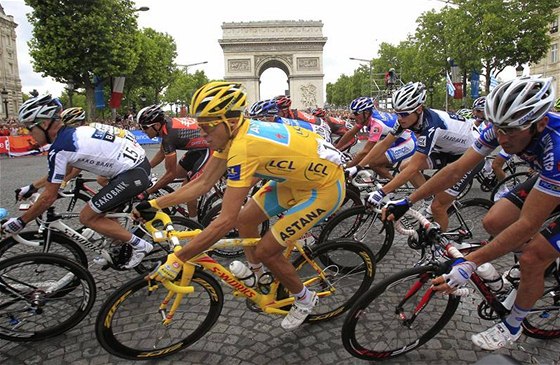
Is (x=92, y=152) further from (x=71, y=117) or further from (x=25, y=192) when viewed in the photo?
(x=71, y=117)

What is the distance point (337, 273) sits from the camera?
368 centimetres

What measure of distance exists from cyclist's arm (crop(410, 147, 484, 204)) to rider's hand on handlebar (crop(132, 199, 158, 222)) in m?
2.03

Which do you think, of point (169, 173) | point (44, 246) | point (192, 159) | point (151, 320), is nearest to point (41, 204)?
point (44, 246)

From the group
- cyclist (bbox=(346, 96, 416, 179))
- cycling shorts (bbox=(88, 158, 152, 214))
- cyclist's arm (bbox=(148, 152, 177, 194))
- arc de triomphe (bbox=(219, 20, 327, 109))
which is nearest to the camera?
cycling shorts (bbox=(88, 158, 152, 214))

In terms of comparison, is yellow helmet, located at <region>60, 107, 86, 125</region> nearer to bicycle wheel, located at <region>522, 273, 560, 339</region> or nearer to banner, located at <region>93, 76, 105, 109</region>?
bicycle wheel, located at <region>522, 273, 560, 339</region>

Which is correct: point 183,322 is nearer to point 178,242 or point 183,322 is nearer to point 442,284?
point 178,242

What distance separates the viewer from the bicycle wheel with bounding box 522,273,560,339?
10.1ft

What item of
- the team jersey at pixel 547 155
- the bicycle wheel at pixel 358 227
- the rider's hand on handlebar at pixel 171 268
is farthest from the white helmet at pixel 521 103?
the rider's hand on handlebar at pixel 171 268

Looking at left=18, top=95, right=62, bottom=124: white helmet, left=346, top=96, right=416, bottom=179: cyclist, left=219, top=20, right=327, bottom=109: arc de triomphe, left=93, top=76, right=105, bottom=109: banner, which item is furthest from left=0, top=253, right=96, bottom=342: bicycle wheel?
left=219, top=20, right=327, bottom=109: arc de triomphe

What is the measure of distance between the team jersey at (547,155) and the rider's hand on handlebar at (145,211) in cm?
271

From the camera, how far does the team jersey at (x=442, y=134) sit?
15.1ft

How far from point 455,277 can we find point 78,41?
27093 millimetres

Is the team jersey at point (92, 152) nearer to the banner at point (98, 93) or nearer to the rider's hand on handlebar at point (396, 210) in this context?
the rider's hand on handlebar at point (396, 210)

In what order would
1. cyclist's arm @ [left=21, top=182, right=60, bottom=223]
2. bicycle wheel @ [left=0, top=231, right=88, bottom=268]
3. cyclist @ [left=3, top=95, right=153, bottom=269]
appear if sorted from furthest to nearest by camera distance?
bicycle wheel @ [left=0, top=231, right=88, bottom=268] < cyclist @ [left=3, top=95, right=153, bottom=269] < cyclist's arm @ [left=21, top=182, right=60, bottom=223]
